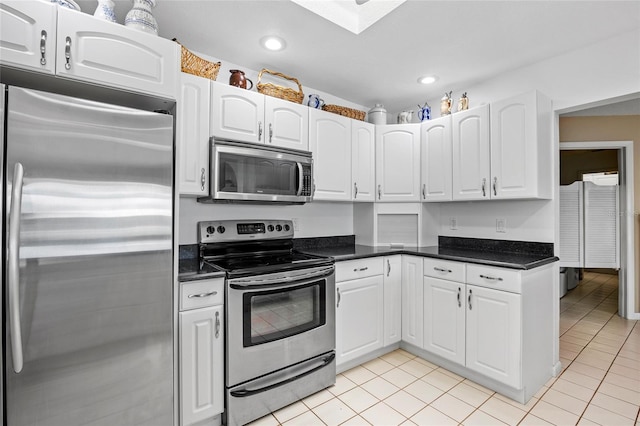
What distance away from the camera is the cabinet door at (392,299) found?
269 cm

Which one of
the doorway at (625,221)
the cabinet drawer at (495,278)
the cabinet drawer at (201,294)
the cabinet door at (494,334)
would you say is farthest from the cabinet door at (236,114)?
the doorway at (625,221)

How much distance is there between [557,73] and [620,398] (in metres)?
2.40

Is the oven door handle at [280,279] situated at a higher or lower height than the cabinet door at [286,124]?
lower

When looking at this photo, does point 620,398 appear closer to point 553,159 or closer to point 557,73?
point 553,159

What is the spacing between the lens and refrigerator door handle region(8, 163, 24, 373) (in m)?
1.19

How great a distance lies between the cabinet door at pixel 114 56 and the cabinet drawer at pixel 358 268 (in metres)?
1.62

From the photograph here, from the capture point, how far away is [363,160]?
9.95 ft

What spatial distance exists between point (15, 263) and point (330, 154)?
215 centimetres

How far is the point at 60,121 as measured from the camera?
4.28ft

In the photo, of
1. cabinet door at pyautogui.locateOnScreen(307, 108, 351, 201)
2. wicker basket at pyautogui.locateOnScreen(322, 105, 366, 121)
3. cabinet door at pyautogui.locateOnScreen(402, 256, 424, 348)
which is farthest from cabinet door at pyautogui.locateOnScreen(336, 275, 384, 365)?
wicker basket at pyautogui.locateOnScreen(322, 105, 366, 121)

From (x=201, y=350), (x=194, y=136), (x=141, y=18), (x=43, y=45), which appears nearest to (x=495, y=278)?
(x=201, y=350)

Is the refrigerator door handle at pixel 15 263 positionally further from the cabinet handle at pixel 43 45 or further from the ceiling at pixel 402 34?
the ceiling at pixel 402 34

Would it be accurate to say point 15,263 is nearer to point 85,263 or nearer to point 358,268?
point 85,263

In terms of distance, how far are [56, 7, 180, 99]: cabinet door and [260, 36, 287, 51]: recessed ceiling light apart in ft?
2.45
